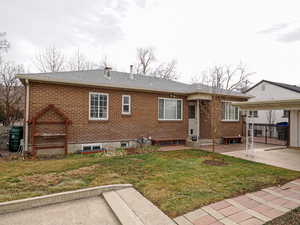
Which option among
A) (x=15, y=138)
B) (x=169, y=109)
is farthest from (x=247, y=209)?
(x=15, y=138)

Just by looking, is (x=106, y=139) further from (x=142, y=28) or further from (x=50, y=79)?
(x=142, y=28)

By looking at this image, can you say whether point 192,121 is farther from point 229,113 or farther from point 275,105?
point 275,105

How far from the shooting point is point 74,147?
830 centimetres

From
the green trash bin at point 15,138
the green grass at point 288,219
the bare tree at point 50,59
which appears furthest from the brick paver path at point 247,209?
the bare tree at point 50,59

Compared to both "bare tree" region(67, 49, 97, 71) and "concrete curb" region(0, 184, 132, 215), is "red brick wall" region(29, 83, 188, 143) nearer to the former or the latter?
"concrete curb" region(0, 184, 132, 215)

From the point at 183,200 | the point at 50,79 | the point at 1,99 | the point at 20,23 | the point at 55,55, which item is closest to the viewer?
the point at 183,200

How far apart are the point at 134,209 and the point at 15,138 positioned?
837 cm

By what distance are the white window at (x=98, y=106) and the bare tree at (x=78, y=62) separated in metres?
14.7

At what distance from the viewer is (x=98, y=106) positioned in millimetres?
8898

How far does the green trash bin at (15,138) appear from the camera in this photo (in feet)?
27.3

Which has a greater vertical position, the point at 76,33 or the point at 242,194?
the point at 76,33

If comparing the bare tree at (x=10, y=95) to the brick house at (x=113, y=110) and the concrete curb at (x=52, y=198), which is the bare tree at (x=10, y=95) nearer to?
the brick house at (x=113, y=110)

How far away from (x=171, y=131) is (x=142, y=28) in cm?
878

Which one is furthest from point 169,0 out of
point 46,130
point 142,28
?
point 46,130
